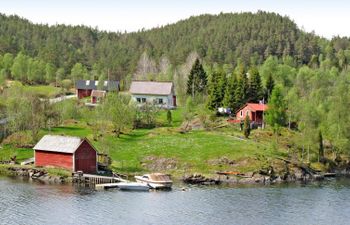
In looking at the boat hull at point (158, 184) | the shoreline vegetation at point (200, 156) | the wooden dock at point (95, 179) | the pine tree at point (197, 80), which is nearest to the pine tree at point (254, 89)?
the shoreline vegetation at point (200, 156)

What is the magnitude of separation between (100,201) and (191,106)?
50.7m

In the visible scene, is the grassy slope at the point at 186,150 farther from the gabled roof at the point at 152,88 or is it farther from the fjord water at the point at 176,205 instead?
the gabled roof at the point at 152,88

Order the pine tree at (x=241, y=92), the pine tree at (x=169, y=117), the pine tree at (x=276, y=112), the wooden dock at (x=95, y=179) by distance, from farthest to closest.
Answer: the pine tree at (x=241, y=92) < the pine tree at (x=169, y=117) < the pine tree at (x=276, y=112) < the wooden dock at (x=95, y=179)

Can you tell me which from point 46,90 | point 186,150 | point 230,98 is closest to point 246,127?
point 186,150

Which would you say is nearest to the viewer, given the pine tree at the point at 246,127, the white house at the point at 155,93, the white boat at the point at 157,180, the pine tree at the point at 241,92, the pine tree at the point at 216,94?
the white boat at the point at 157,180

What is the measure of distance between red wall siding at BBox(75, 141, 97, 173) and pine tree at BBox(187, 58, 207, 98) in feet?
191

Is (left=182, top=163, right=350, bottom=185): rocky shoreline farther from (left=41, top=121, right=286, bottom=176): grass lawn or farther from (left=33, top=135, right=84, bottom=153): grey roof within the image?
(left=33, top=135, right=84, bottom=153): grey roof

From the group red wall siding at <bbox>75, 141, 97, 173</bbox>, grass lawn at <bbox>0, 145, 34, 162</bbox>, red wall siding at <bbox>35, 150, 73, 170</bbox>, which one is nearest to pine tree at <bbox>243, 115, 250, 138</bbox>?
red wall siding at <bbox>75, 141, 97, 173</bbox>

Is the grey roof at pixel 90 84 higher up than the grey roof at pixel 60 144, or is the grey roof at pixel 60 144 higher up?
the grey roof at pixel 90 84

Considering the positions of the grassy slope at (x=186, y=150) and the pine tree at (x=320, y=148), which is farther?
the pine tree at (x=320, y=148)

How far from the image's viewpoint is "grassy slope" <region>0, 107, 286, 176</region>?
315 ft

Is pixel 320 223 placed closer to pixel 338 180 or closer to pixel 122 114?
pixel 338 180

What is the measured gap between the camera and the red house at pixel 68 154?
91750mm

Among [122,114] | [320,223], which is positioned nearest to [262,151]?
[122,114]
